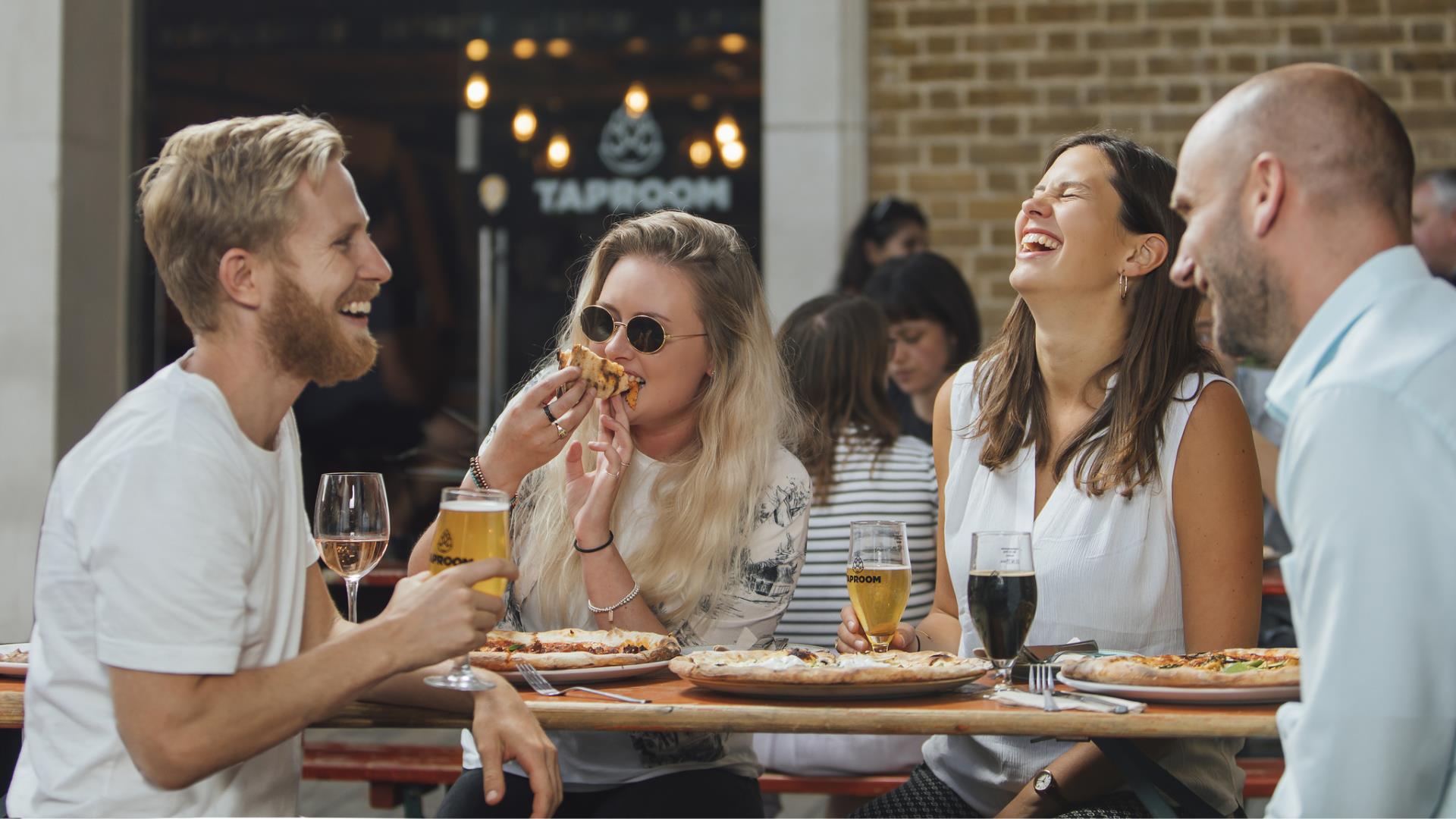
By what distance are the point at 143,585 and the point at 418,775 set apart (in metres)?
1.98

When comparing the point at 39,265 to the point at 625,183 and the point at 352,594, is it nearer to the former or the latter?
the point at 625,183

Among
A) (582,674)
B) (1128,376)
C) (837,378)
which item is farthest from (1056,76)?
(582,674)

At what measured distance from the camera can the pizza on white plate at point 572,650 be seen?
2326 mm

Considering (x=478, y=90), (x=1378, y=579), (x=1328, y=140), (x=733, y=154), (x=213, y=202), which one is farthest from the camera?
(x=478, y=90)

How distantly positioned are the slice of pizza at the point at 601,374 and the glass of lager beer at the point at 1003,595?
98 centimetres

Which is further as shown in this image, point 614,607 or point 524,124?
point 524,124

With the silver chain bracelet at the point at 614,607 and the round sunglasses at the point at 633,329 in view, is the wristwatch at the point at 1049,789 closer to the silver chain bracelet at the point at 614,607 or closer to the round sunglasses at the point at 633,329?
the silver chain bracelet at the point at 614,607

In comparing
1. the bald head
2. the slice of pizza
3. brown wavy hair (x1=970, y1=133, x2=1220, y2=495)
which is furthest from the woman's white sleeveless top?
the bald head

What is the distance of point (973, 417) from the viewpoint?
314 cm

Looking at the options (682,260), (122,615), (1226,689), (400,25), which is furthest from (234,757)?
(400,25)

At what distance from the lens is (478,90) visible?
6.96 meters

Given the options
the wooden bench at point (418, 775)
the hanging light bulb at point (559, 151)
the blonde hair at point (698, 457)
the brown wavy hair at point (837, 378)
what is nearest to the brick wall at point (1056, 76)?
the hanging light bulb at point (559, 151)

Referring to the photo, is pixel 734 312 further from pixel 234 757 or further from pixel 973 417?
pixel 234 757

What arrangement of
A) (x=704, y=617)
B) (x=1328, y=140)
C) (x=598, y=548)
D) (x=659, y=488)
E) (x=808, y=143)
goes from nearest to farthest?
(x=1328, y=140)
(x=598, y=548)
(x=704, y=617)
(x=659, y=488)
(x=808, y=143)
